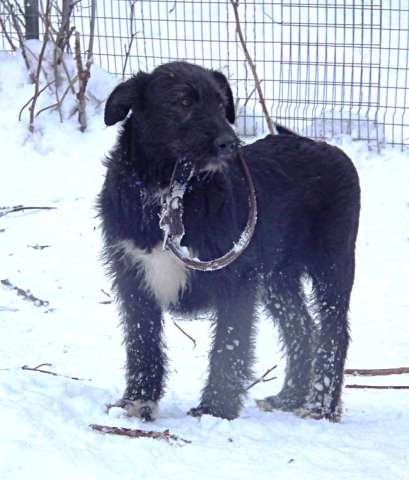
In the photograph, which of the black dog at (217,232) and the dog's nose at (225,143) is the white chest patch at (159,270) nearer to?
the black dog at (217,232)

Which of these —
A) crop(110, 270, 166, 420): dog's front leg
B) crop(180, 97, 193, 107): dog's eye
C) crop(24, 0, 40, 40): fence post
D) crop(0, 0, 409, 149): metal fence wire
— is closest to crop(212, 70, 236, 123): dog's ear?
crop(180, 97, 193, 107): dog's eye

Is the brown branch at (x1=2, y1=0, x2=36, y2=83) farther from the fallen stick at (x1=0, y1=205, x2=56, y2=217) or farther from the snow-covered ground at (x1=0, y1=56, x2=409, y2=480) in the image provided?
the fallen stick at (x1=0, y1=205, x2=56, y2=217)

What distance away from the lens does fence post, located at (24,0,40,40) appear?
11305mm

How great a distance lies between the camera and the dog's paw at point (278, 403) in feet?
17.3

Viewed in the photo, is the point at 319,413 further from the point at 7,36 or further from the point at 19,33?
the point at 7,36

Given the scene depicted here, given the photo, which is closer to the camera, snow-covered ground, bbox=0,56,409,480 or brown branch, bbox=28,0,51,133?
snow-covered ground, bbox=0,56,409,480

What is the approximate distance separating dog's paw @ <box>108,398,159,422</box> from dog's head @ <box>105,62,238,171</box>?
119 centimetres

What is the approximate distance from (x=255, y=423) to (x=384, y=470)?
0.85 metres

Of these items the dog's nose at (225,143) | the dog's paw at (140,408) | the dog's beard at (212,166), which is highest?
the dog's nose at (225,143)

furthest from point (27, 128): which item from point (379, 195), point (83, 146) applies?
point (379, 195)

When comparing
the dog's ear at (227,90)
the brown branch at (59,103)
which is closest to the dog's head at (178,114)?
the dog's ear at (227,90)

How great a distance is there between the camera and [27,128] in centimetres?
1062

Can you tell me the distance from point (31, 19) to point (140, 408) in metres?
7.64

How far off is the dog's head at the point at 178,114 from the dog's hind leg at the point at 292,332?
1176 millimetres
